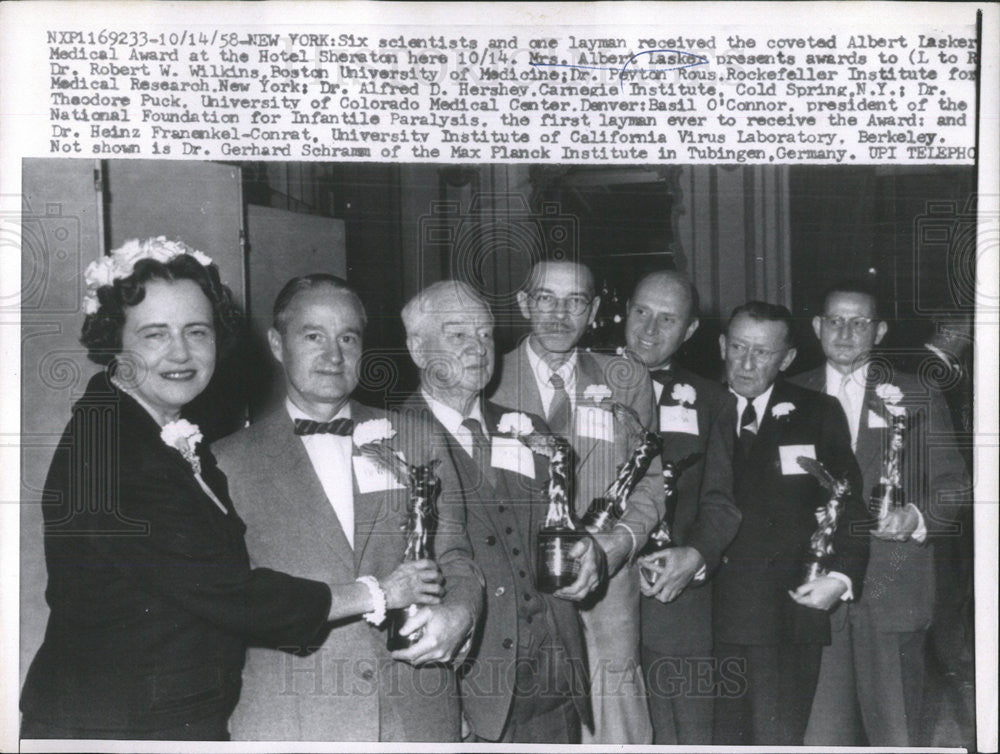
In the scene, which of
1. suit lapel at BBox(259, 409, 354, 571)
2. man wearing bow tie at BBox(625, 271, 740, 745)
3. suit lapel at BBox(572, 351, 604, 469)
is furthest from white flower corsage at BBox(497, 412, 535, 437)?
suit lapel at BBox(259, 409, 354, 571)

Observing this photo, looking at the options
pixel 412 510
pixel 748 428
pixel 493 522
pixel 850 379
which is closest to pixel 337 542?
pixel 412 510

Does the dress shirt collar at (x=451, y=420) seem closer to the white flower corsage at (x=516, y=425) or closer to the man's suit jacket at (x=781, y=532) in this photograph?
the white flower corsage at (x=516, y=425)

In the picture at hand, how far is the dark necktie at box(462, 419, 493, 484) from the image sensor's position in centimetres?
251

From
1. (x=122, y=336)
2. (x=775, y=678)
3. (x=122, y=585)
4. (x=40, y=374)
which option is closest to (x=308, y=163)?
(x=122, y=336)

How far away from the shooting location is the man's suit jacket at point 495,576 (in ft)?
8.15

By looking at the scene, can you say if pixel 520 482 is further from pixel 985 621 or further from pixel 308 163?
pixel 985 621

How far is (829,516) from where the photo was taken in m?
2.53

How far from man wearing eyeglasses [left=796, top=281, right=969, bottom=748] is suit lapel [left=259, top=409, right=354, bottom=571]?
1.31m

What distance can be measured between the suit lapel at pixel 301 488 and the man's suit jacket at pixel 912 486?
4.30ft

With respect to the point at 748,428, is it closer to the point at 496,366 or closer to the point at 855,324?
the point at 855,324

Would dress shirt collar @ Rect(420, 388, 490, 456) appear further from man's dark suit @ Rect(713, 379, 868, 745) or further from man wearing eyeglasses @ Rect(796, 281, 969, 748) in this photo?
man wearing eyeglasses @ Rect(796, 281, 969, 748)

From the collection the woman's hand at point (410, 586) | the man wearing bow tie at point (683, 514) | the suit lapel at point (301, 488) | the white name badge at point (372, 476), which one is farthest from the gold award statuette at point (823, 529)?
the suit lapel at point (301, 488)

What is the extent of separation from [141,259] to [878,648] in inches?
89.0

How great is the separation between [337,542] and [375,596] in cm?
18
